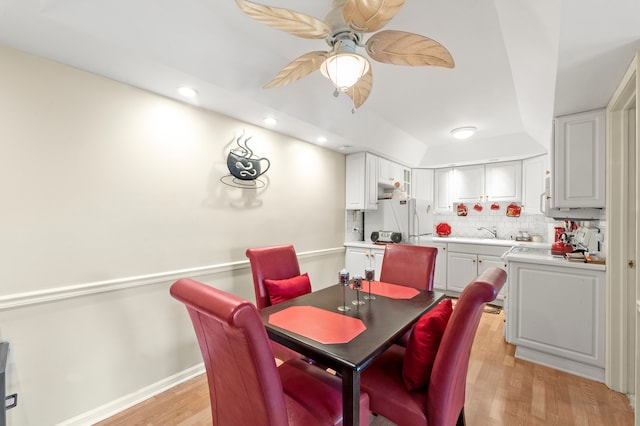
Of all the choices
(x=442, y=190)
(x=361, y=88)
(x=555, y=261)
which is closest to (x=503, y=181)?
(x=442, y=190)

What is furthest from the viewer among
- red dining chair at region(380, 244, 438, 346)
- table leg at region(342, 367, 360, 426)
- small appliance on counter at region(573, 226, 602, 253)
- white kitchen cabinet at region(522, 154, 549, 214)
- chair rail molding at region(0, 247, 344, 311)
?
white kitchen cabinet at region(522, 154, 549, 214)

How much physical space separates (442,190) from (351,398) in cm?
432

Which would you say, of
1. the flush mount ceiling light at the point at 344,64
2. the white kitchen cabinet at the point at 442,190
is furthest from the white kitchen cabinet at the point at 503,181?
the flush mount ceiling light at the point at 344,64

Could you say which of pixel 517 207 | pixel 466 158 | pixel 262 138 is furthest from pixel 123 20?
pixel 517 207

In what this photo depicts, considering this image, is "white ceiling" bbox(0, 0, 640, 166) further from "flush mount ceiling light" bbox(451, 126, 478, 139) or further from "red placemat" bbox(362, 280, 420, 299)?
"red placemat" bbox(362, 280, 420, 299)

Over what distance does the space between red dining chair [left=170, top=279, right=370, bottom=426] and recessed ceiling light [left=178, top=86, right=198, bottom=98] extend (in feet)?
4.89

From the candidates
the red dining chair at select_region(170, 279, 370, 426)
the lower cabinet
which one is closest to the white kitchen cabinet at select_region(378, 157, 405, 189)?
the lower cabinet

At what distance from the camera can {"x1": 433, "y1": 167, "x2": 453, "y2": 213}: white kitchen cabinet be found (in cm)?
465

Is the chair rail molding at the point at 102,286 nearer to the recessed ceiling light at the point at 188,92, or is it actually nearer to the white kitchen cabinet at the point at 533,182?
the recessed ceiling light at the point at 188,92

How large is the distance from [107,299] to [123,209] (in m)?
0.59

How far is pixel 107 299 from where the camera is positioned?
177 cm

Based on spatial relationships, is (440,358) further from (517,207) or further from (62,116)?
(517,207)

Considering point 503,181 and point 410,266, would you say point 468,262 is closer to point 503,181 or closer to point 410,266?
point 503,181

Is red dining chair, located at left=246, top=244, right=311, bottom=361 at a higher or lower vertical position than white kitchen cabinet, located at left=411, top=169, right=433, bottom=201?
lower
